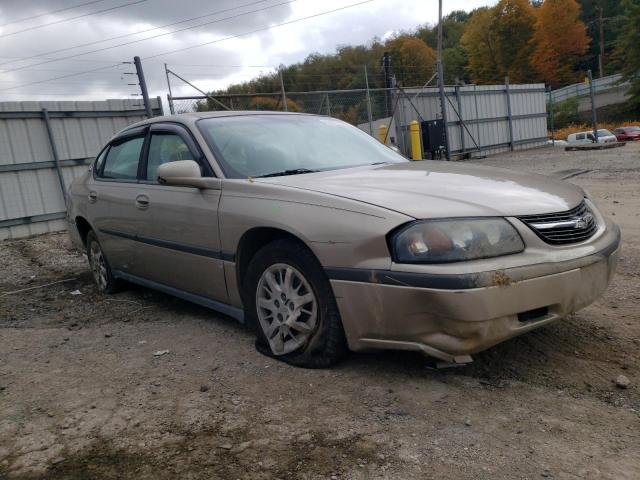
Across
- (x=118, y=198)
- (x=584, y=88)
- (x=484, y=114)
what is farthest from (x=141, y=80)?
(x=584, y=88)

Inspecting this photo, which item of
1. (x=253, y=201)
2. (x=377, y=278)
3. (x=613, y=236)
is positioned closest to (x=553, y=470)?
(x=377, y=278)

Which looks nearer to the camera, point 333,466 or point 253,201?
point 333,466

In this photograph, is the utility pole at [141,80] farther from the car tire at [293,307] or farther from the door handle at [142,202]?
the car tire at [293,307]

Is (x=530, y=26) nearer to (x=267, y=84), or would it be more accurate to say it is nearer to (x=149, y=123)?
(x=267, y=84)

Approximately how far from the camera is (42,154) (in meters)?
10.4

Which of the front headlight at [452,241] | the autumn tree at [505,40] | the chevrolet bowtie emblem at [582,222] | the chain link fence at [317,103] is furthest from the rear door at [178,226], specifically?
the autumn tree at [505,40]

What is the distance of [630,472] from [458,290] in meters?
0.92

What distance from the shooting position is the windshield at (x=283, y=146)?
368 cm

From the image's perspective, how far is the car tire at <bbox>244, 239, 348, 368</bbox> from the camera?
295cm

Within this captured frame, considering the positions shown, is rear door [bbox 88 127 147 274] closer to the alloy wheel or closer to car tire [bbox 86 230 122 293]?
car tire [bbox 86 230 122 293]

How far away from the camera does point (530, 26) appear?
217 feet

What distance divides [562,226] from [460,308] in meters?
0.79

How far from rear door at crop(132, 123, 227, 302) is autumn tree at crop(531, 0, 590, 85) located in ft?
226

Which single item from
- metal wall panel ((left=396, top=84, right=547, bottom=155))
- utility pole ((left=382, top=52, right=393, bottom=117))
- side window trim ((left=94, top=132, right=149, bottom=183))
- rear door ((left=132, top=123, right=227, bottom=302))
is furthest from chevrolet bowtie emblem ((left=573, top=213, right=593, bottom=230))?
metal wall panel ((left=396, top=84, right=547, bottom=155))
